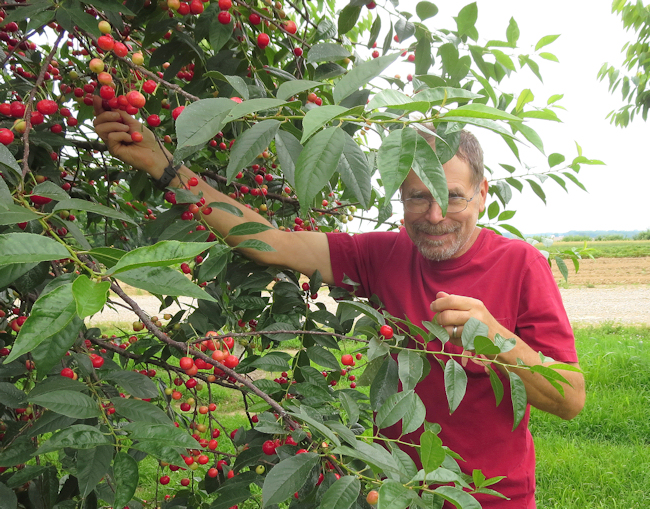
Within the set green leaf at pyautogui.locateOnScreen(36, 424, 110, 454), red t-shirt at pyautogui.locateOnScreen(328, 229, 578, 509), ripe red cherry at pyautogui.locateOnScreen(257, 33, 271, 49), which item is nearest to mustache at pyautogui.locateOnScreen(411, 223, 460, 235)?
red t-shirt at pyautogui.locateOnScreen(328, 229, 578, 509)

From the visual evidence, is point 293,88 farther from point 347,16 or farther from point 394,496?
point 347,16

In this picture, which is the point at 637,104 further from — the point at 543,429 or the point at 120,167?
the point at 120,167

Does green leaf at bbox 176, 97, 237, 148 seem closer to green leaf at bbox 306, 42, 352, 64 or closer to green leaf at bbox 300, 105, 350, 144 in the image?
green leaf at bbox 300, 105, 350, 144

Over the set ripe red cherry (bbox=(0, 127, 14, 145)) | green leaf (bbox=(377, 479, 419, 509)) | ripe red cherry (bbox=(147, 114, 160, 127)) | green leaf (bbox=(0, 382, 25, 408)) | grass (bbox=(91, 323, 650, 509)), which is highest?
ripe red cherry (bbox=(147, 114, 160, 127))

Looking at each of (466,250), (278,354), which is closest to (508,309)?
(466,250)

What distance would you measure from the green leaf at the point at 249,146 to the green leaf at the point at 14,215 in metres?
0.28

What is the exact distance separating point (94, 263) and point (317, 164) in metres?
0.44

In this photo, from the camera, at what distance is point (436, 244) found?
1.76m

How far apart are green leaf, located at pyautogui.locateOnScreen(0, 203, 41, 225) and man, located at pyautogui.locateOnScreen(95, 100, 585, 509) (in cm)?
78

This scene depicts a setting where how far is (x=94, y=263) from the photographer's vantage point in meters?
0.83

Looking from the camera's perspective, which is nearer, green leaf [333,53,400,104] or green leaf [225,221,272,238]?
green leaf [333,53,400,104]

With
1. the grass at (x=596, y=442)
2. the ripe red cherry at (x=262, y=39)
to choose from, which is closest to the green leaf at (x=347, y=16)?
the ripe red cherry at (x=262, y=39)

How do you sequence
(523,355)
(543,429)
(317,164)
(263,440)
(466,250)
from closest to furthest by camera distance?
(317,164)
(263,440)
(523,355)
(466,250)
(543,429)

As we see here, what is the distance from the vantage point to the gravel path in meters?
9.10
